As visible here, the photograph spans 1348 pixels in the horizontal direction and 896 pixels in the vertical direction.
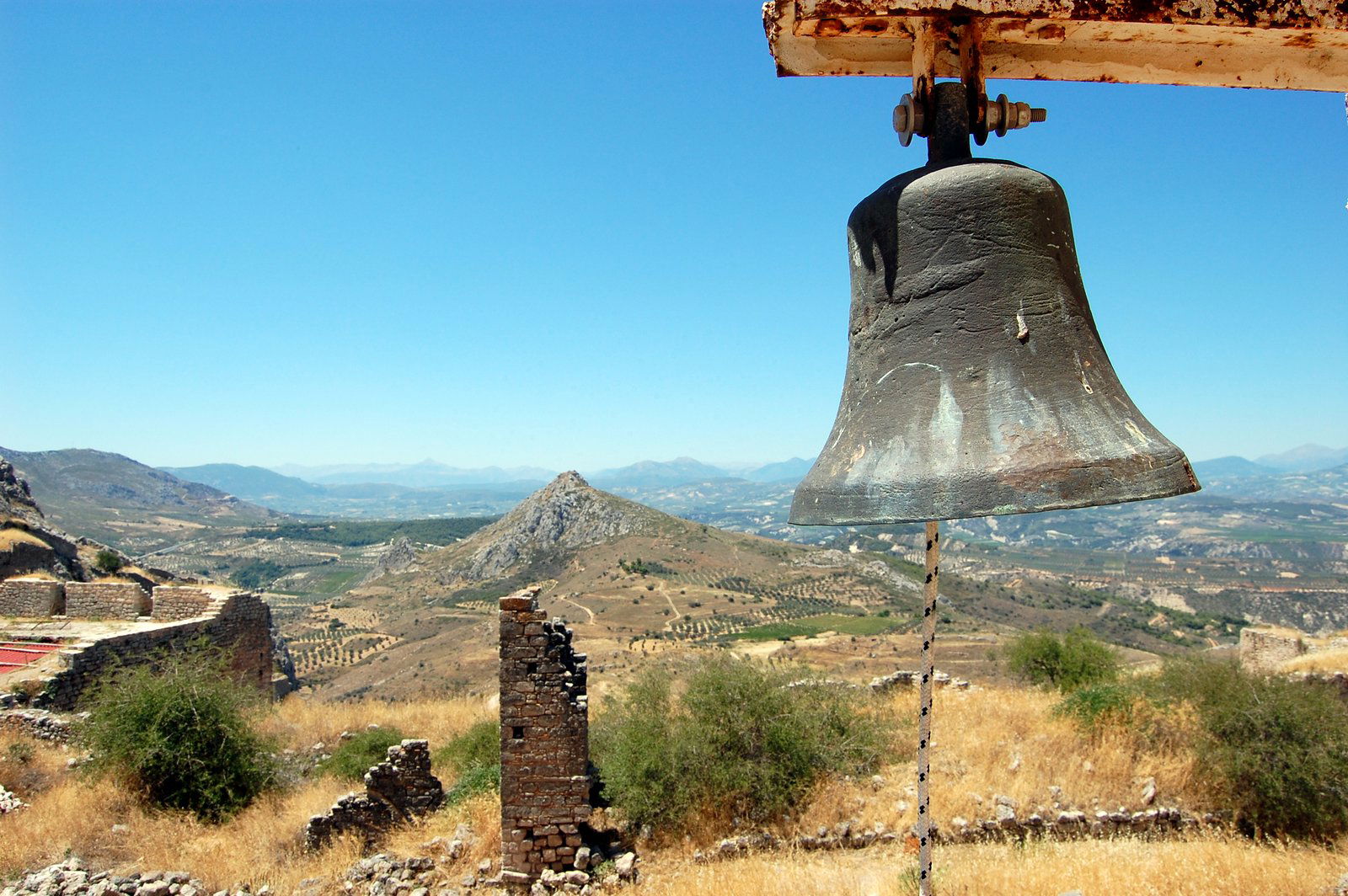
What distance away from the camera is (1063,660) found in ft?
58.2

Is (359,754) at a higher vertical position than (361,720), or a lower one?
higher

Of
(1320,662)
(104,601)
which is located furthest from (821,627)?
(104,601)

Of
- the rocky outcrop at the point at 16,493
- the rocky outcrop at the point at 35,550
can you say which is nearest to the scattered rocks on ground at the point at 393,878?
the rocky outcrop at the point at 35,550

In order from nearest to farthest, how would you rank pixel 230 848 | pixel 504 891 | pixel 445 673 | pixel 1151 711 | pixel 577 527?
pixel 504 891
pixel 230 848
pixel 1151 711
pixel 445 673
pixel 577 527

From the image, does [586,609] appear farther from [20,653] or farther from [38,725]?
[38,725]

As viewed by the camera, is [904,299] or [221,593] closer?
[904,299]

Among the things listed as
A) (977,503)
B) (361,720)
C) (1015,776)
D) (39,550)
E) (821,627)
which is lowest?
(821,627)

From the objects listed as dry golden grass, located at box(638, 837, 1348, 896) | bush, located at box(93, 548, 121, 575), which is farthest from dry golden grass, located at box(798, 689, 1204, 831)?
bush, located at box(93, 548, 121, 575)

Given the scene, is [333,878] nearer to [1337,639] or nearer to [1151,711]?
[1151,711]

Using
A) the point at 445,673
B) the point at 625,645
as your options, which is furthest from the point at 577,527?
the point at 445,673

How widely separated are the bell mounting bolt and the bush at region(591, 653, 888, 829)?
30.0 ft

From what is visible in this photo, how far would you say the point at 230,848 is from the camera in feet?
31.2

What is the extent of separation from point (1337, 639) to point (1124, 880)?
23.1 meters

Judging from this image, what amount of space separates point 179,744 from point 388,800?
3172 millimetres
